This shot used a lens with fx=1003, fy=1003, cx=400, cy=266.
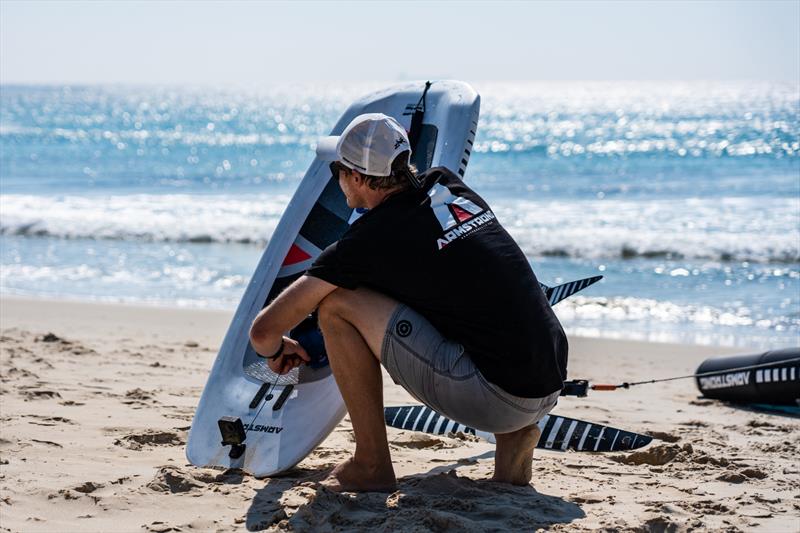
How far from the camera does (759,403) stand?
5012 millimetres

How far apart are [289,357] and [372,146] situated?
0.76 metres

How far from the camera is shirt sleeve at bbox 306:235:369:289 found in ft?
9.67

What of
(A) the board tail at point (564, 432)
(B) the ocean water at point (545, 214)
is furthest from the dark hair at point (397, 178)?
(B) the ocean water at point (545, 214)

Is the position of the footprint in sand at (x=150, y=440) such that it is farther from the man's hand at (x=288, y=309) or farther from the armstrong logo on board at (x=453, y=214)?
the armstrong logo on board at (x=453, y=214)

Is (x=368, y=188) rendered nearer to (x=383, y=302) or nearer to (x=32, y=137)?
(x=383, y=302)

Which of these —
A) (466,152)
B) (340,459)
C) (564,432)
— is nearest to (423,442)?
(340,459)

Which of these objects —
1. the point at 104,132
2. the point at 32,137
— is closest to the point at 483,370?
the point at 32,137

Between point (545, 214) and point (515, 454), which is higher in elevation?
point (545, 214)

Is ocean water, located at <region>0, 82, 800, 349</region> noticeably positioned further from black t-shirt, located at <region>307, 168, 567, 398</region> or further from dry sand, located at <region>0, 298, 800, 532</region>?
black t-shirt, located at <region>307, 168, 567, 398</region>

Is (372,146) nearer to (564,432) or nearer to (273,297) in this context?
(273,297)

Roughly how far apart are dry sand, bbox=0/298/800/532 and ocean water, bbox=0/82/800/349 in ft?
8.32

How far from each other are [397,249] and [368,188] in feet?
0.88

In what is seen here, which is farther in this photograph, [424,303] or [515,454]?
[515,454]

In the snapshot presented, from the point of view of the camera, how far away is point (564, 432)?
412 centimetres
